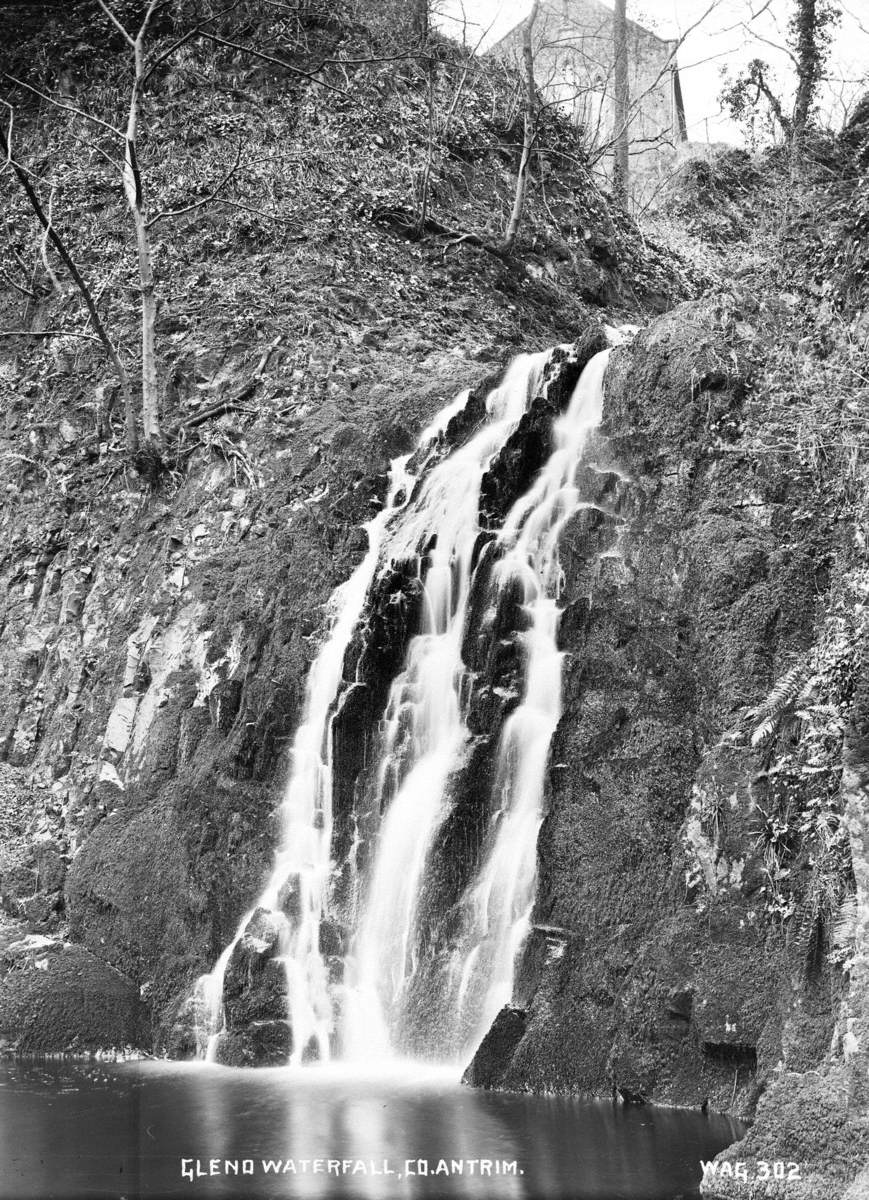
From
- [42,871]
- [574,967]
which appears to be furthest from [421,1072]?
[42,871]

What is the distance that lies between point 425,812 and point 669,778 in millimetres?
2070

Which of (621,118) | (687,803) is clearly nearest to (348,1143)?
(687,803)

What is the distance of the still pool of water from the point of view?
6723mm

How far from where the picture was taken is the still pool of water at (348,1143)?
672cm

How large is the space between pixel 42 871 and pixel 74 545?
4511mm

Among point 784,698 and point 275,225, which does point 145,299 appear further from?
point 784,698

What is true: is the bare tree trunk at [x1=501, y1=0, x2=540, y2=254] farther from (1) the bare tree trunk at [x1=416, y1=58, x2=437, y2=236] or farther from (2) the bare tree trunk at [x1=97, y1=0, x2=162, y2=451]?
(2) the bare tree trunk at [x1=97, y1=0, x2=162, y2=451]

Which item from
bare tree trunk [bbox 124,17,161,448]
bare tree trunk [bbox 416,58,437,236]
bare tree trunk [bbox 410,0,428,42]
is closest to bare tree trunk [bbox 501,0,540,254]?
bare tree trunk [bbox 416,58,437,236]

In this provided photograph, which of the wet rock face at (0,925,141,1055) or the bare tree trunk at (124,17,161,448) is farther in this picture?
the bare tree trunk at (124,17,161,448)

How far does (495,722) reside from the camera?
1002 centimetres

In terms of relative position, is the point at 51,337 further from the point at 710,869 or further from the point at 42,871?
the point at 710,869

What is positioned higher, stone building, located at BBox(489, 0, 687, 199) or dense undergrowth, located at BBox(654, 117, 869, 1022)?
stone building, located at BBox(489, 0, 687, 199)

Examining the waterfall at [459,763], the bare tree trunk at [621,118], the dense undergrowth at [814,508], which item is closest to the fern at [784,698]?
the dense undergrowth at [814,508]

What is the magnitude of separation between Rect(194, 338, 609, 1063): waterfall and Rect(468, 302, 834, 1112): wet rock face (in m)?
0.31
